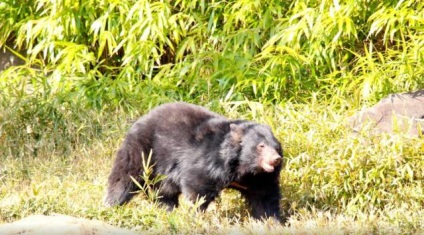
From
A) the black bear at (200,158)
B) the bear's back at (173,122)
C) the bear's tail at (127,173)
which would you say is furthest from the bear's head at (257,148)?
the bear's tail at (127,173)

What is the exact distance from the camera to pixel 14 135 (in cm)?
972

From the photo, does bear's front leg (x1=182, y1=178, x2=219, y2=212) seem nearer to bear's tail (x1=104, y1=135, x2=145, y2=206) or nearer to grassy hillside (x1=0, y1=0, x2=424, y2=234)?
grassy hillside (x1=0, y1=0, x2=424, y2=234)

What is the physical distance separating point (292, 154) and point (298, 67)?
1.59m

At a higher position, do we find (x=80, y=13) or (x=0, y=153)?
(x=80, y=13)

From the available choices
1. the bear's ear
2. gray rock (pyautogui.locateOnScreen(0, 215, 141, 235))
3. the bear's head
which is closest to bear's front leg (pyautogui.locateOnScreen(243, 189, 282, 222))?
the bear's head

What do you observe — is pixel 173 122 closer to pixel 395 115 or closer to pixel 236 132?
pixel 236 132

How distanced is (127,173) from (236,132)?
1.02 meters

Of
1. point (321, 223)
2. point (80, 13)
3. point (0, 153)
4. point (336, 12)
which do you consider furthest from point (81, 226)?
point (80, 13)

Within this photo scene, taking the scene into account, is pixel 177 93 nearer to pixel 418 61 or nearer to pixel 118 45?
pixel 118 45

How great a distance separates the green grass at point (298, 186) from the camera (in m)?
6.77

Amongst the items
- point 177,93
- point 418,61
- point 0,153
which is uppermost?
point 418,61

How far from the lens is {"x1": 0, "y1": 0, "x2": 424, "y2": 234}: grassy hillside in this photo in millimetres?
7551

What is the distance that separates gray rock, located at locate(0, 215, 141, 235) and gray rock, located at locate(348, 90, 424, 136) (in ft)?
8.63

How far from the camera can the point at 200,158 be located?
754 cm
